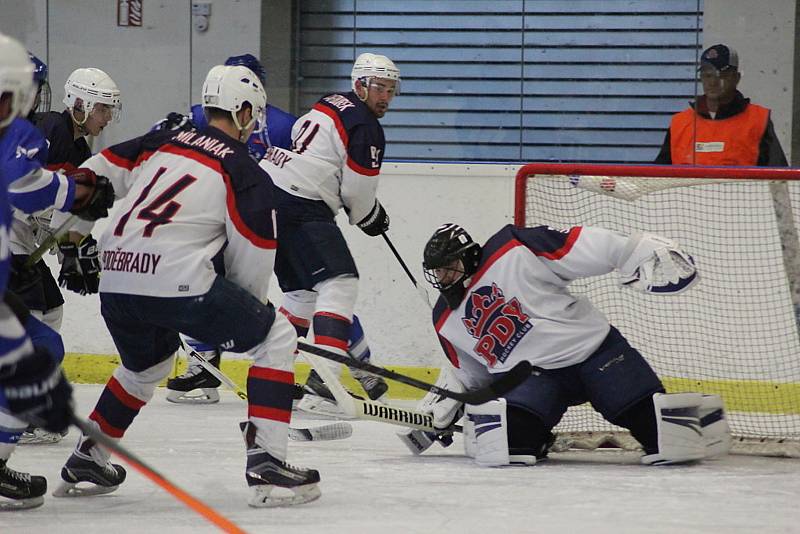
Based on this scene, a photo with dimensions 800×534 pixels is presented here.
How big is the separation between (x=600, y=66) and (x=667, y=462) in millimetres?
2527

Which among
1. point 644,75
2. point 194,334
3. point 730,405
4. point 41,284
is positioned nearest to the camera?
point 194,334

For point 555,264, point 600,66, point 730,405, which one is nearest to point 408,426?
point 555,264

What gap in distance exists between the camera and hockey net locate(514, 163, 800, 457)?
183 inches

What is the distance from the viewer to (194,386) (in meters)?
5.34

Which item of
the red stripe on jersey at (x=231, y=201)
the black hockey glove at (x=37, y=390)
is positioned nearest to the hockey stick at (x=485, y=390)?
the red stripe on jersey at (x=231, y=201)

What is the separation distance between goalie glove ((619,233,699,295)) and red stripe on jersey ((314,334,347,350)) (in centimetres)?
128

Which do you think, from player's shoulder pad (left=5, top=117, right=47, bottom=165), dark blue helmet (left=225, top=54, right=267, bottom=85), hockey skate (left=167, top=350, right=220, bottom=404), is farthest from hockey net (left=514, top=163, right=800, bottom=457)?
player's shoulder pad (left=5, top=117, right=47, bottom=165)

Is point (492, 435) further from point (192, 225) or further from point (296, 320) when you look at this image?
point (296, 320)

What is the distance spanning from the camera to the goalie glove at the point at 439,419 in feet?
13.2

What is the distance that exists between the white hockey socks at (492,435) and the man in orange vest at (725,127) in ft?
6.30

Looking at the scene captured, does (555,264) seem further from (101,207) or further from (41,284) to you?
(41,284)

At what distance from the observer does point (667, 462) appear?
3.85 metres

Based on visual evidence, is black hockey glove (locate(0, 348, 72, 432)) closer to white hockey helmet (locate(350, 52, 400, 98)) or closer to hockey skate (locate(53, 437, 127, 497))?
A: hockey skate (locate(53, 437, 127, 497))

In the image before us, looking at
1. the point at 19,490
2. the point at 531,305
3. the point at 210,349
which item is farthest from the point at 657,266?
the point at 210,349
